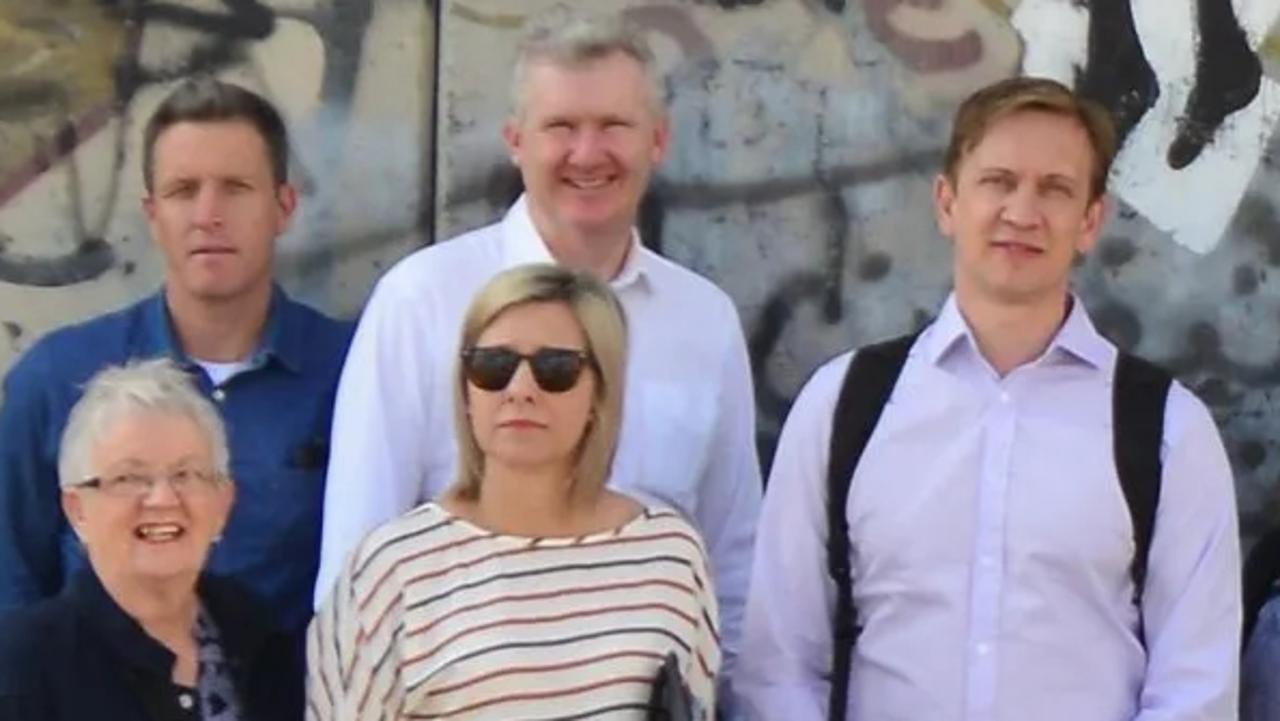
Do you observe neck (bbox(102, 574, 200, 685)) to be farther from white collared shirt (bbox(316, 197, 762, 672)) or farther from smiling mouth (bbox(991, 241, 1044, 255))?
smiling mouth (bbox(991, 241, 1044, 255))

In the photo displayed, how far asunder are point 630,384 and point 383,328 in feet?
1.62

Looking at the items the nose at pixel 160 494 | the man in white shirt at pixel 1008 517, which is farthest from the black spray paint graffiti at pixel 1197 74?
the nose at pixel 160 494

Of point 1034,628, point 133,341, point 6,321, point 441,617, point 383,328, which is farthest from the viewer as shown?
point 6,321

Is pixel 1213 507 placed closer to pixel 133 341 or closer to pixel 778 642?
pixel 778 642

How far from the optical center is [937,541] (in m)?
3.88

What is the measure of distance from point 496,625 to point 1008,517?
0.93m

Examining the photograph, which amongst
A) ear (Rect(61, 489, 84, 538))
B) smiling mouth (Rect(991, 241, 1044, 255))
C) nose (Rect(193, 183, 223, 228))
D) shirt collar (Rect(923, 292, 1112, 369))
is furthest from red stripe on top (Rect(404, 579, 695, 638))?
nose (Rect(193, 183, 223, 228))

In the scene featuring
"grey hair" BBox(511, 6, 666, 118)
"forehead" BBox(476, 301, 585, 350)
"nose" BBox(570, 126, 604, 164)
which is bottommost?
"forehead" BBox(476, 301, 585, 350)

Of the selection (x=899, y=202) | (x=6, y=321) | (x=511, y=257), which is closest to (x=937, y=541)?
(x=511, y=257)

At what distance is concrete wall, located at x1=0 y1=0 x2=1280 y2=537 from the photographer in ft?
16.6

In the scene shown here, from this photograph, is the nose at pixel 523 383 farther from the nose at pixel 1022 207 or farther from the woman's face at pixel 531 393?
the nose at pixel 1022 207

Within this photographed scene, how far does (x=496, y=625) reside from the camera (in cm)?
350

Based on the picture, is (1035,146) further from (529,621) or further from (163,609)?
(163,609)

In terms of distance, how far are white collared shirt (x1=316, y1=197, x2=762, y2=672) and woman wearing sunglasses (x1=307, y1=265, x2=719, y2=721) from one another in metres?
0.28
